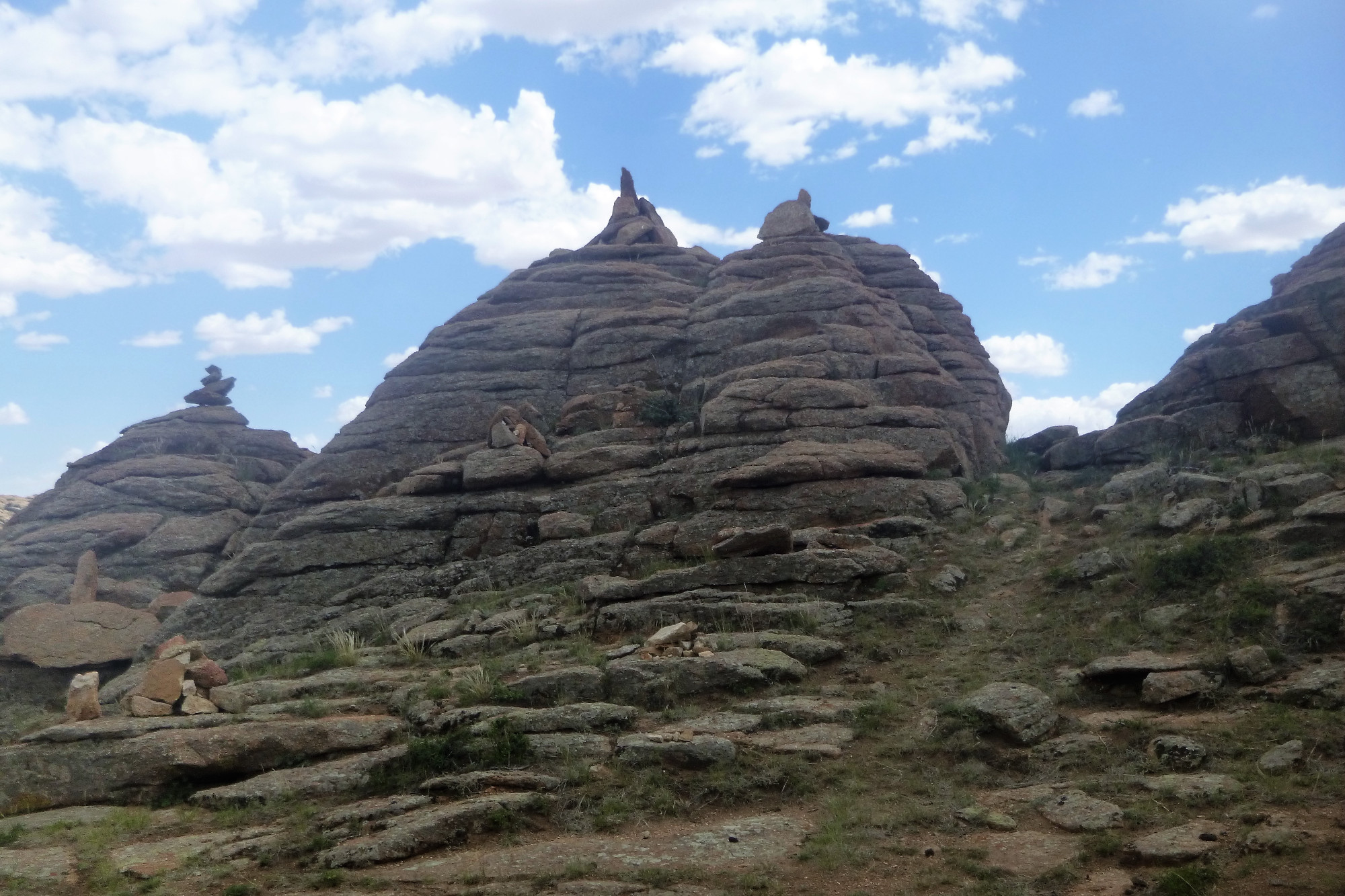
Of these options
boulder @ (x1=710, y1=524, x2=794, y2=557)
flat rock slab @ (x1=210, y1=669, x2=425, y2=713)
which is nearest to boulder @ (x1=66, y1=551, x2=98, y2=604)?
flat rock slab @ (x1=210, y1=669, x2=425, y2=713)

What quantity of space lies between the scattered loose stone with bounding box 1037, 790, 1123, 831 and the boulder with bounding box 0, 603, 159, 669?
77.1ft

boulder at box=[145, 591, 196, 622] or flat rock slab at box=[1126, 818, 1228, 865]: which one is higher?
boulder at box=[145, 591, 196, 622]

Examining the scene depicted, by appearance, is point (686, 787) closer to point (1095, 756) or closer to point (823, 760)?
point (823, 760)

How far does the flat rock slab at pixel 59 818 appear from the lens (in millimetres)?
13156

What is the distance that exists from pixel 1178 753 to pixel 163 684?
15369 millimetres

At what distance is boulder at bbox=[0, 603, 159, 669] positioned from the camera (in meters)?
25.6

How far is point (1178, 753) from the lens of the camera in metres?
12.0

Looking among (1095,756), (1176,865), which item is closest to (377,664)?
(1095,756)

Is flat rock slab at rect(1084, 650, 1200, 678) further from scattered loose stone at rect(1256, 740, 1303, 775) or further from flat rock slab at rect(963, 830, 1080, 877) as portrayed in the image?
flat rock slab at rect(963, 830, 1080, 877)

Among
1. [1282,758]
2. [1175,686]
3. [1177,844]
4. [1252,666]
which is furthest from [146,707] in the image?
[1252,666]

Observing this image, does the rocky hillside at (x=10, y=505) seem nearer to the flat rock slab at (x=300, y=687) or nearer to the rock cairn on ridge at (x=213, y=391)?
the rock cairn on ridge at (x=213, y=391)

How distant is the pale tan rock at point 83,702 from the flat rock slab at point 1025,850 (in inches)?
553

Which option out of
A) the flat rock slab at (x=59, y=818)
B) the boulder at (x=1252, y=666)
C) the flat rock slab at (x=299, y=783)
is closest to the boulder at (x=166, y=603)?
the flat rock slab at (x=59, y=818)

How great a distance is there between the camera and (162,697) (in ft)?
53.9
